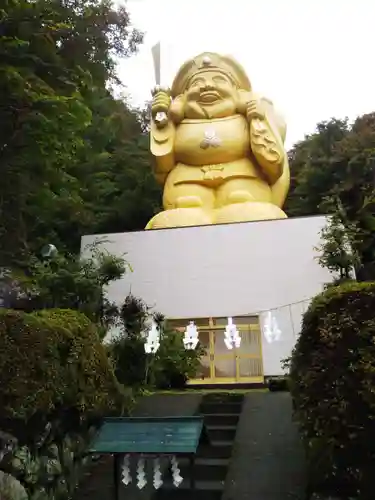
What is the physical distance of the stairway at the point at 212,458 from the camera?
5.49 m

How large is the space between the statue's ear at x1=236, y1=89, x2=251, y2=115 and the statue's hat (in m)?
0.31

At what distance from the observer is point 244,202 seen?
1309cm

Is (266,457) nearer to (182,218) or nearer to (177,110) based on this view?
(182,218)

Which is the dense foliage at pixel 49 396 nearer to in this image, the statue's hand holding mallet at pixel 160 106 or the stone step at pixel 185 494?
the stone step at pixel 185 494

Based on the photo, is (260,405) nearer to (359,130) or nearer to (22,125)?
(22,125)

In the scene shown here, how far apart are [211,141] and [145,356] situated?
604cm

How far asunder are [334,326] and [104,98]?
46.0 feet

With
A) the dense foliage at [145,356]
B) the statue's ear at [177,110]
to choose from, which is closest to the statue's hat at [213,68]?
the statue's ear at [177,110]

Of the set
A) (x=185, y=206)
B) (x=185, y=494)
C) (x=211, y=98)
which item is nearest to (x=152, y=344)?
(x=185, y=494)

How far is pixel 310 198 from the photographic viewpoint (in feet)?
58.5

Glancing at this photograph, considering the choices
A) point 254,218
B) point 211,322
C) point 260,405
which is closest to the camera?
A: point 260,405

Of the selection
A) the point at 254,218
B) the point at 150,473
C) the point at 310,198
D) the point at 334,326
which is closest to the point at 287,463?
the point at 150,473

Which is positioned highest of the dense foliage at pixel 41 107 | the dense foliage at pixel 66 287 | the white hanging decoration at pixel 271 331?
the dense foliage at pixel 41 107

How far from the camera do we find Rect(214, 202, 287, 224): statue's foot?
1263 cm
